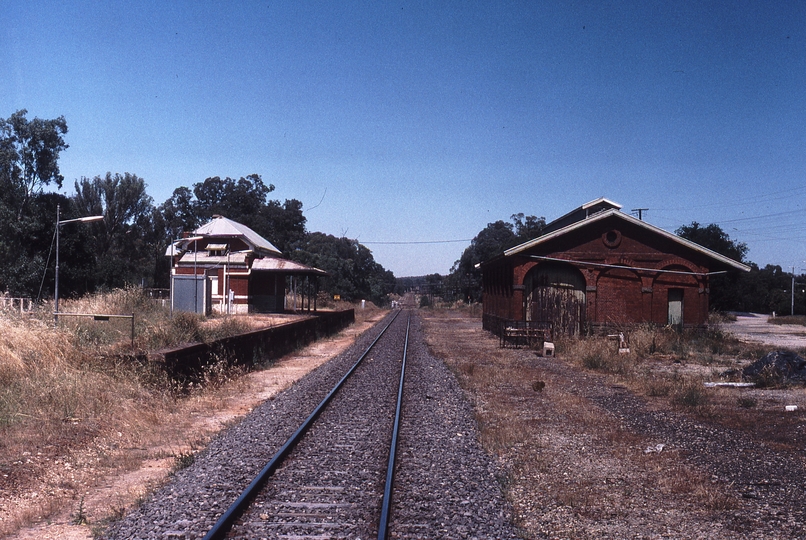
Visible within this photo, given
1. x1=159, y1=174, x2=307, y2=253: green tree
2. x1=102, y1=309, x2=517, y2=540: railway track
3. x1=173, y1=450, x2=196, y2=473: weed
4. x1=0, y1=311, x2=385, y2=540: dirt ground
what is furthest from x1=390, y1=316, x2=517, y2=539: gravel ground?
x1=159, y1=174, x2=307, y2=253: green tree

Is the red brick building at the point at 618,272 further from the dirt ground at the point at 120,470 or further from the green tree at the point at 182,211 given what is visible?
the green tree at the point at 182,211

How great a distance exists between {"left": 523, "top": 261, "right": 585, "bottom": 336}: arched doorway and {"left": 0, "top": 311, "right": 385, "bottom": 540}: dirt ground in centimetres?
1494

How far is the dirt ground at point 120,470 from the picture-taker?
5473 mm

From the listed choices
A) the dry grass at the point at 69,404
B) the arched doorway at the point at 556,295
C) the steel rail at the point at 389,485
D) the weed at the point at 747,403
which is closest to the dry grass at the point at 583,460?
the weed at the point at 747,403

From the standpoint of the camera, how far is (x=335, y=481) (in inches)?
255

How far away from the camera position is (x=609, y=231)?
979 inches

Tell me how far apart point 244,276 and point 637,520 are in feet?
117

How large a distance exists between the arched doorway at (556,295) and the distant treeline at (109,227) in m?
16.5

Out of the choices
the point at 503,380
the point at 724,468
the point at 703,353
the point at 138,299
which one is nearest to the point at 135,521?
the point at 724,468

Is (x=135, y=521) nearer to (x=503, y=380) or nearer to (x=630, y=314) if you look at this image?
(x=503, y=380)

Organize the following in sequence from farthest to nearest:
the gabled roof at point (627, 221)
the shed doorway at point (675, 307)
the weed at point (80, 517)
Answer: the shed doorway at point (675, 307) < the gabled roof at point (627, 221) < the weed at point (80, 517)

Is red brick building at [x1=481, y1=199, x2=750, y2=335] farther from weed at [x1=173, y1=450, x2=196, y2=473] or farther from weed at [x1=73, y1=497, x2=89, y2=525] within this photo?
weed at [x1=73, y1=497, x2=89, y2=525]

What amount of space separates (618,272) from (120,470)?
68.5 feet

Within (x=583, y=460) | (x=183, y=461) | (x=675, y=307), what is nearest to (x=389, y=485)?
(x=183, y=461)
